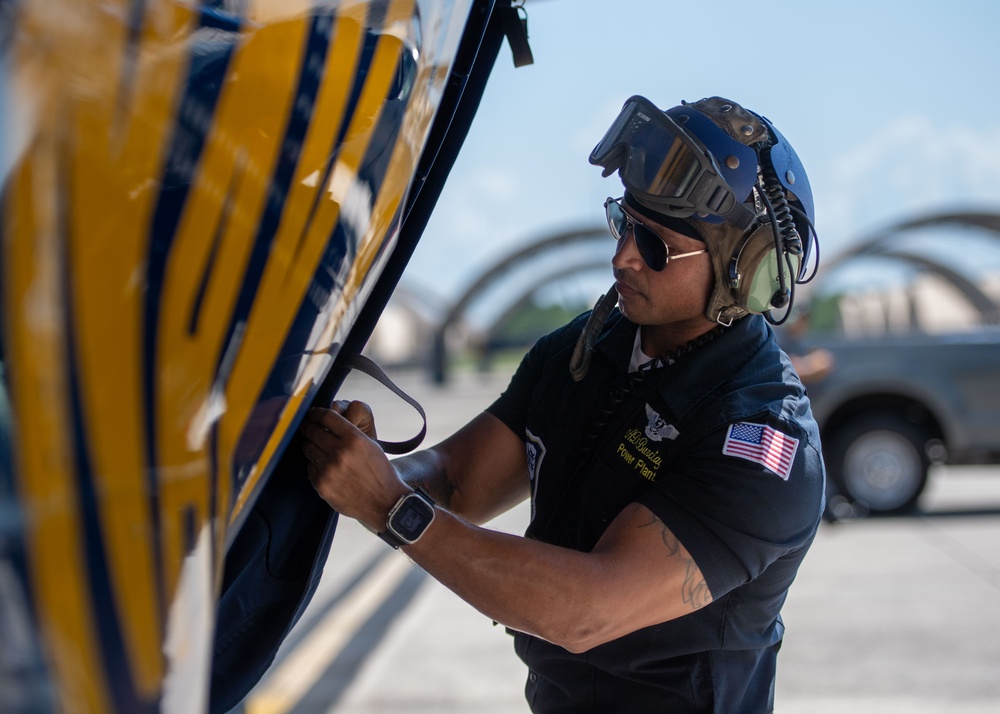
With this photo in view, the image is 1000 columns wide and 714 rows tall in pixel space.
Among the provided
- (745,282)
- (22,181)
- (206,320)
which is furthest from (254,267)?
(745,282)

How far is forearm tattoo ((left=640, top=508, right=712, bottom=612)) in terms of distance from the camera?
5.07 feet

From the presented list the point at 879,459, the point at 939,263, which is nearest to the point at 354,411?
the point at 879,459

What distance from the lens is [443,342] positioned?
121ft

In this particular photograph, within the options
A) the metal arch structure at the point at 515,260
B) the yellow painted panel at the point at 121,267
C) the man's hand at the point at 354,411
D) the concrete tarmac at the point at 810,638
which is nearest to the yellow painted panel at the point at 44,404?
the yellow painted panel at the point at 121,267

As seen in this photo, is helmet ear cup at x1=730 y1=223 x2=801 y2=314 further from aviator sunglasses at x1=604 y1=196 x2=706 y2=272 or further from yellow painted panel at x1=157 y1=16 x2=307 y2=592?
yellow painted panel at x1=157 y1=16 x2=307 y2=592

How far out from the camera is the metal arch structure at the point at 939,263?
1357 inches

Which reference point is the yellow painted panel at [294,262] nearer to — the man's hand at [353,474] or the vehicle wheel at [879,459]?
the man's hand at [353,474]

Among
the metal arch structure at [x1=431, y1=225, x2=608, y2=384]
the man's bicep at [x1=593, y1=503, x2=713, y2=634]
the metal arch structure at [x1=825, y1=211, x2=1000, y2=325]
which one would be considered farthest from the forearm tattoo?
the metal arch structure at [x1=431, y1=225, x2=608, y2=384]

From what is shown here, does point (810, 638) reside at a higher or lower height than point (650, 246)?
lower

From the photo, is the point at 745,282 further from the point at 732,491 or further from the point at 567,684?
the point at 567,684

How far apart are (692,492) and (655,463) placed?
6.0 inches

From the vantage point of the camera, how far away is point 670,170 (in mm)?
1734

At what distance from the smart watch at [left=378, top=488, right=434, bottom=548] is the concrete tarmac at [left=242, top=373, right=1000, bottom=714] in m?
2.18

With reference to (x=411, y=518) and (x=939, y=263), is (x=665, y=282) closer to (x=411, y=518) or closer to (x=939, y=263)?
(x=411, y=518)
